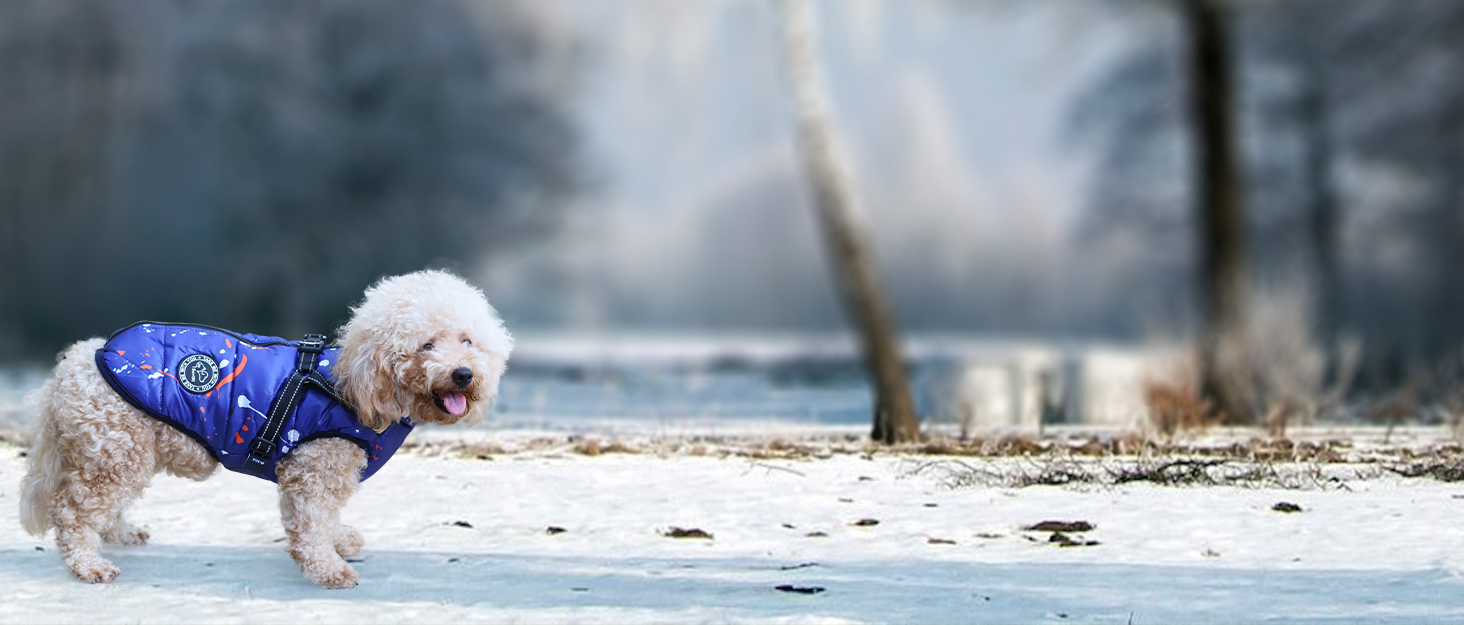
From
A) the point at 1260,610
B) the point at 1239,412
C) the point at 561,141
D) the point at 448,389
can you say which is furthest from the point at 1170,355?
the point at 561,141

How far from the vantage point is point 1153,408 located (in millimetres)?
8305

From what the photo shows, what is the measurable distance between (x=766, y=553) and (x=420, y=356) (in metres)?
1.50

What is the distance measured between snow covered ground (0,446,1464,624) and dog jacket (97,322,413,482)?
0.51m

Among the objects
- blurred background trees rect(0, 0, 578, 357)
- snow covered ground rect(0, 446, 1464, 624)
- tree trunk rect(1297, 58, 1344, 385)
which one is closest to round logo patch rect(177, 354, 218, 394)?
snow covered ground rect(0, 446, 1464, 624)

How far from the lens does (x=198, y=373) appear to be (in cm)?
452

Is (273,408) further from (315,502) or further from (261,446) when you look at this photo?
(315,502)

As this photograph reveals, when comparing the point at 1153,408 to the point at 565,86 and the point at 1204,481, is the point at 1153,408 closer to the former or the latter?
the point at 1204,481

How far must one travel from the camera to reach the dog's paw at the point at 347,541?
193 inches

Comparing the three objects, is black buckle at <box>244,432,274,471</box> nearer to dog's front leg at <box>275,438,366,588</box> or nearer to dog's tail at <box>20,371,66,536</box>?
dog's front leg at <box>275,438,366,588</box>

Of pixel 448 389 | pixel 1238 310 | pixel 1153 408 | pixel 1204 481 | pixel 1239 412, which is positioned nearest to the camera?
pixel 448 389

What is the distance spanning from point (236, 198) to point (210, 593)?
Result: 570 inches

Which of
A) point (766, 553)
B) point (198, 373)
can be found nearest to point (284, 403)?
point (198, 373)

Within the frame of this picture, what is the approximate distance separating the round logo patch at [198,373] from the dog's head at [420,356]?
0.44 meters

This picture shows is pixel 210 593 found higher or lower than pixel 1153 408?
lower
